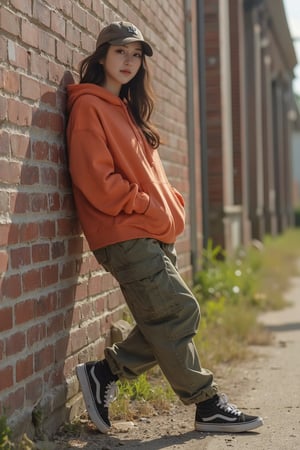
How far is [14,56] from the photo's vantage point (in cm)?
362

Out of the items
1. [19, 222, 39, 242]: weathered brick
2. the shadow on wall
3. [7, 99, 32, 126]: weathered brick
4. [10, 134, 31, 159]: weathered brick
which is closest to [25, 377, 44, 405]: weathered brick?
the shadow on wall

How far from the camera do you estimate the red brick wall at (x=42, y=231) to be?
11.7 ft

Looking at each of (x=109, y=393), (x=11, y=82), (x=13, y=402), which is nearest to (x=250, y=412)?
(x=109, y=393)

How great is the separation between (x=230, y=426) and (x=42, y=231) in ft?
4.44

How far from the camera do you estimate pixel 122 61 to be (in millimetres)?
4410

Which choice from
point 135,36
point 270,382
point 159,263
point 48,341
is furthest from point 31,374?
point 270,382

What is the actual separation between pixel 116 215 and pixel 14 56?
2.94 feet

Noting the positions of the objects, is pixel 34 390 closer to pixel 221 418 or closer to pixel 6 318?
pixel 6 318

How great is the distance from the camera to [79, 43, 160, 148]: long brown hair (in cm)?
447

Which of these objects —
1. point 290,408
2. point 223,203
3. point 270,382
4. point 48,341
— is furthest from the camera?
point 223,203

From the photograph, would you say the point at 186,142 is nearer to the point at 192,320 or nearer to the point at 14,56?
the point at 192,320

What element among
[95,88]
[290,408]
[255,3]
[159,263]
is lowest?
[290,408]

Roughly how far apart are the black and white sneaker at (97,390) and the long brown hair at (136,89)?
1133mm

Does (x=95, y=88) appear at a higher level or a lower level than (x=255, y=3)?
lower
